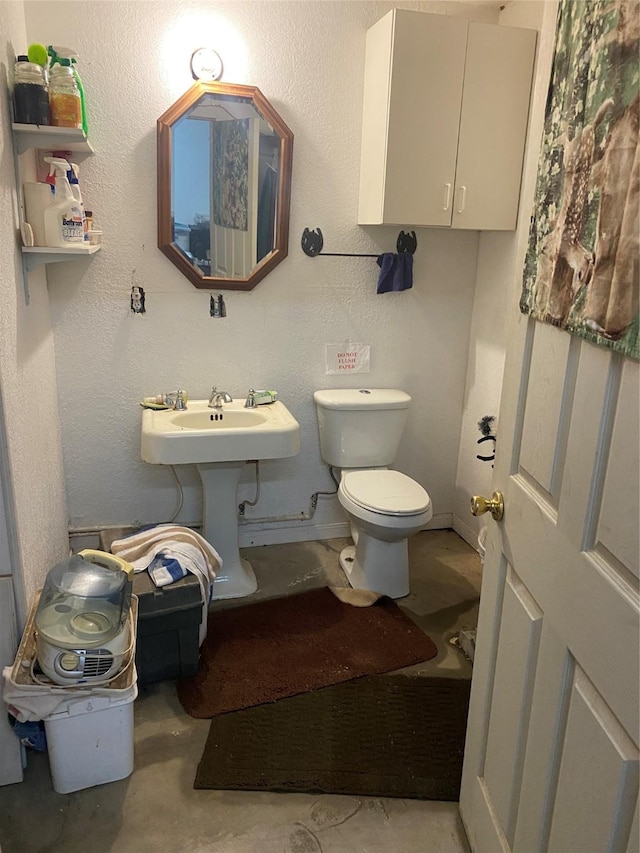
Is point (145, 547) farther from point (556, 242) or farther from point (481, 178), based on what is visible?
point (481, 178)

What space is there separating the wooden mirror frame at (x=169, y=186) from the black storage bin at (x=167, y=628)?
1196mm

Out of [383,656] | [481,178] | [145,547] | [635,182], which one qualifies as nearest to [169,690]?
[145,547]

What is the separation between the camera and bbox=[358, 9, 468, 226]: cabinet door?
88.4 inches

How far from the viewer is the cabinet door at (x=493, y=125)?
2307 millimetres

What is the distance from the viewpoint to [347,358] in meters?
2.80

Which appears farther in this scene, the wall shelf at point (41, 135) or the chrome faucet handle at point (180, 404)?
the chrome faucet handle at point (180, 404)

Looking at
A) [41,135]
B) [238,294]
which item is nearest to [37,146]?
[41,135]

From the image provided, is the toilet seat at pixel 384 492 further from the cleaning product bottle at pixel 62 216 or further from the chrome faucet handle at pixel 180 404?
the cleaning product bottle at pixel 62 216

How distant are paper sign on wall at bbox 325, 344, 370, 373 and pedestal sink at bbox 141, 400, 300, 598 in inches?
12.6

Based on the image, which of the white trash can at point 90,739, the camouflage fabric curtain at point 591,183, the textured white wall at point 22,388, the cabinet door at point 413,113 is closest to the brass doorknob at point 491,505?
the camouflage fabric curtain at point 591,183

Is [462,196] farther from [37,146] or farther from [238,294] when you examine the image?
[37,146]

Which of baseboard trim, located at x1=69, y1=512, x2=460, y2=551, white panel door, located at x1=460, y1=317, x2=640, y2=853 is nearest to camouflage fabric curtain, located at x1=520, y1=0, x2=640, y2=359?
white panel door, located at x1=460, y1=317, x2=640, y2=853

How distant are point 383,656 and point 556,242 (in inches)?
64.3

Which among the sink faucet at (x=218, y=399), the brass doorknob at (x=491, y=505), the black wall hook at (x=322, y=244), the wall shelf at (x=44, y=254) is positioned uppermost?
the black wall hook at (x=322, y=244)
